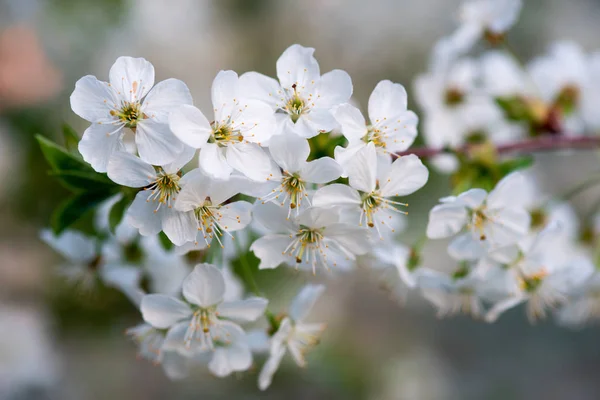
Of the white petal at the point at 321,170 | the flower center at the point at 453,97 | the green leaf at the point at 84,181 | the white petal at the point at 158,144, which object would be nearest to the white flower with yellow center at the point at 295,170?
the white petal at the point at 321,170

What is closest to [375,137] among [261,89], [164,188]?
[261,89]

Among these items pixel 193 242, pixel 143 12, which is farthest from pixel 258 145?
pixel 143 12

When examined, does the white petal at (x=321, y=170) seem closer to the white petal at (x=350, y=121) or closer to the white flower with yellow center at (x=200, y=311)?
the white petal at (x=350, y=121)

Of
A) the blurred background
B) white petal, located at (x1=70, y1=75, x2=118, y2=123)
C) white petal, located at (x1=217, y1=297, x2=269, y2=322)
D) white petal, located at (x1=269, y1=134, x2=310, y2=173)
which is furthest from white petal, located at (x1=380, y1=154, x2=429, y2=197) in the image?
the blurred background

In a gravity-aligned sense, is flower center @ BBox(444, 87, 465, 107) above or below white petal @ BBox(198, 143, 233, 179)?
above

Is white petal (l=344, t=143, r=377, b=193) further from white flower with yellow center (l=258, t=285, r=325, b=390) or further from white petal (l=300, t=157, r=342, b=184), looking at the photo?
white flower with yellow center (l=258, t=285, r=325, b=390)

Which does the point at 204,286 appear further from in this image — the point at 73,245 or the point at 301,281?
the point at 301,281
